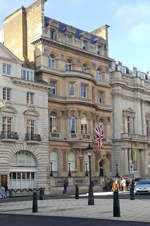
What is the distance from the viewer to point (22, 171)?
41062 millimetres

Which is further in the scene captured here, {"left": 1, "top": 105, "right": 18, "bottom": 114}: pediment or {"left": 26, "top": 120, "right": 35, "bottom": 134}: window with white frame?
{"left": 26, "top": 120, "right": 35, "bottom": 134}: window with white frame

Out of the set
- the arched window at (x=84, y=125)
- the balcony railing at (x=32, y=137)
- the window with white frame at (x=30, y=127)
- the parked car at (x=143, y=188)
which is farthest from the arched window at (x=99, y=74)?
the parked car at (x=143, y=188)

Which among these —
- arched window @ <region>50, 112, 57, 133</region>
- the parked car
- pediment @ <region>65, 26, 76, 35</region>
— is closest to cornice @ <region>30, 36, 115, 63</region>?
pediment @ <region>65, 26, 76, 35</region>

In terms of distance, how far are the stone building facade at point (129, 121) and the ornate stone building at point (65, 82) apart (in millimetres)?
2295

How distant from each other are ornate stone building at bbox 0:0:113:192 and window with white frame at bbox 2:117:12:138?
6.97 metres

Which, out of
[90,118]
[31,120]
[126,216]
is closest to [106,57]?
[90,118]

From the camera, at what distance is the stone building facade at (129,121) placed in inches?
2176

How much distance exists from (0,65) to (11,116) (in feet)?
19.6

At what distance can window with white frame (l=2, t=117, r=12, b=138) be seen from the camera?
3962 centimetres

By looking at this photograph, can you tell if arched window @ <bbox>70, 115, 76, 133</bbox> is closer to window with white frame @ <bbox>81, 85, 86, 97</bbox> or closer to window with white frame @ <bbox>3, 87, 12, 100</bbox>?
window with white frame @ <bbox>81, 85, 86, 97</bbox>

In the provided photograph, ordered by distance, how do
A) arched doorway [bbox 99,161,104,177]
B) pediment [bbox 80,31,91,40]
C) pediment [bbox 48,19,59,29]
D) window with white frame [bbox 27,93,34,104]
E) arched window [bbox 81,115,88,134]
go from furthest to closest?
arched doorway [bbox 99,161,104,177], pediment [bbox 80,31,91,40], arched window [bbox 81,115,88,134], pediment [bbox 48,19,59,29], window with white frame [bbox 27,93,34,104]

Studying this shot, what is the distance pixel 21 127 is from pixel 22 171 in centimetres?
509

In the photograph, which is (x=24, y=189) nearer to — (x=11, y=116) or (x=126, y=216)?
(x=11, y=116)

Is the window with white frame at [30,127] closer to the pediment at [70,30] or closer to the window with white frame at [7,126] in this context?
the window with white frame at [7,126]
